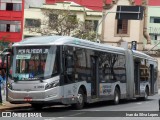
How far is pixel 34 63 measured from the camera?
2150 centimetres

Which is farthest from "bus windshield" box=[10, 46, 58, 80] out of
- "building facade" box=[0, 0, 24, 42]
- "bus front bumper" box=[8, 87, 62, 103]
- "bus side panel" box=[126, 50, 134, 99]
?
"building facade" box=[0, 0, 24, 42]

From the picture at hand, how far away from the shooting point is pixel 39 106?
78.6 ft

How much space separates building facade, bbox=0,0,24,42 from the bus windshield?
56168 mm

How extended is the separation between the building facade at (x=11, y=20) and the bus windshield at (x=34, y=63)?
5617 cm

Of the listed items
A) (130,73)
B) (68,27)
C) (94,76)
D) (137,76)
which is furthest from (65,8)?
(94,76)

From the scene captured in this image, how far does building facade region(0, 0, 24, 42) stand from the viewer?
255 feet

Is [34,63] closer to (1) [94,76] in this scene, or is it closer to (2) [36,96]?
(2) [36,96]

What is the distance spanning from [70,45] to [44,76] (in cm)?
212

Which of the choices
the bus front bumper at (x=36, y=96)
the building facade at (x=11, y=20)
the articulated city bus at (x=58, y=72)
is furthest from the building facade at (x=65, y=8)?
the bus front bumper at (x=36, y=96)

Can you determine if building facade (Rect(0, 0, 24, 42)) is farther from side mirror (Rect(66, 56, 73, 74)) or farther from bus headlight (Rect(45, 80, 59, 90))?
bus headlight (Rect(45, 80, 59, 90))

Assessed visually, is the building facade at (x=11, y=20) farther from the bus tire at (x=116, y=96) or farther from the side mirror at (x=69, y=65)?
the side mirror at (x=69, y=65)

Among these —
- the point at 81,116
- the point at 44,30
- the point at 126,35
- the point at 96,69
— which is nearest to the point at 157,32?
the point at 126,35

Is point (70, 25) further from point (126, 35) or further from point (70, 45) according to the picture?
point (70, 45)

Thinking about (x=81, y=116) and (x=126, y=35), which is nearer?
(x=81, y=116)
